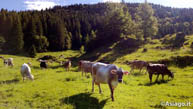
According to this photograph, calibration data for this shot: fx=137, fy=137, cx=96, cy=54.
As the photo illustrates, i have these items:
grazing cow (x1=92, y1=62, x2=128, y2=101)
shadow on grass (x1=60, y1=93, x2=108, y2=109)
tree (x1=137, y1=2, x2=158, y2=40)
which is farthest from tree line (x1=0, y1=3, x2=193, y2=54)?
shadow on grass (x1=60, y1=93, x2=108, y2=109)

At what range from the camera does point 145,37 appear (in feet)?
153

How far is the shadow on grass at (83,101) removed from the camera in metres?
8.75

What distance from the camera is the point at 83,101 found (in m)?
9.47

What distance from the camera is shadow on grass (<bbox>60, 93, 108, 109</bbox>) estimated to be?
875 cm

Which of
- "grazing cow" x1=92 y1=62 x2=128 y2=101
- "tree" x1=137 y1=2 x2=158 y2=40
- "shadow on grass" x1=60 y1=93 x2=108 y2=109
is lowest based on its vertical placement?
"shadow on grass" x1=60 y1=93 x2=108 y2=109

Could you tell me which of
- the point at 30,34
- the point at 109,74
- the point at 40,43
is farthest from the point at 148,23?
the point at 30,34

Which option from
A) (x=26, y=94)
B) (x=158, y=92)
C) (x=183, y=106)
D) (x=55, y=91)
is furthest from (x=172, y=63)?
(x=26, y=94)

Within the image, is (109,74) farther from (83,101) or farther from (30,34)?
(30,34)

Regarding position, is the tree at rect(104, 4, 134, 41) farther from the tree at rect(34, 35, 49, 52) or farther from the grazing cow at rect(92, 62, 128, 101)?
the grazing cow at rect(92, 62, 128, 101)

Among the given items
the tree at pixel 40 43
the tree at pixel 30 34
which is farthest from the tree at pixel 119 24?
the tree at pixel 30 34

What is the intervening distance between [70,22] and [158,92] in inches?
3768

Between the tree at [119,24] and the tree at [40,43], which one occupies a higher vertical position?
the tree at [119,24]

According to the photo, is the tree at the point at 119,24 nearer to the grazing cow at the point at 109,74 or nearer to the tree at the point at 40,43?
the tree at the point at 40,43

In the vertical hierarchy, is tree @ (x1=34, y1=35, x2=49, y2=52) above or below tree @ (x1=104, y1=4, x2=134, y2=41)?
below
